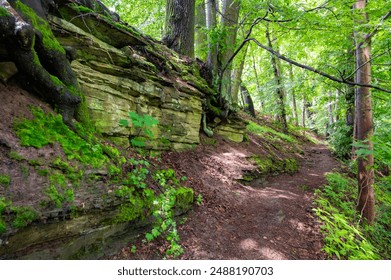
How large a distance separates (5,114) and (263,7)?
6.19 metres

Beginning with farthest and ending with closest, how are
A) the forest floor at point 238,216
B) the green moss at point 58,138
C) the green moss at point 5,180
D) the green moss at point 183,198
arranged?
the green moss at point 183,198
the forest floor at point 238,216
the green moss at point 58,138
the green moss at point 5,180

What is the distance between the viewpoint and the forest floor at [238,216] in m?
3.70

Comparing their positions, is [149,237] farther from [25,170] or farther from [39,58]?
[39,58]

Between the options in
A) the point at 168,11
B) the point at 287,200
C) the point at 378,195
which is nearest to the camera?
the point at 287,200

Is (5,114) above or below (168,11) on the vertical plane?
below

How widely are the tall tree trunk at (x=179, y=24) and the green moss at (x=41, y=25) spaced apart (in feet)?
15.2

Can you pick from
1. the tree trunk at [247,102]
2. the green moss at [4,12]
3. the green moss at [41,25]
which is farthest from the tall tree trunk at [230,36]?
the tree trunk at [247,102]

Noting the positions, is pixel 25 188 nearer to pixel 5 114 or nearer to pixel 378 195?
pixel 5 114

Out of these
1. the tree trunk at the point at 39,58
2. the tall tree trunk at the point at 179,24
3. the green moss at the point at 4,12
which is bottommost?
the tree trunk at the point at 39,58

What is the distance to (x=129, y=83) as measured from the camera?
511 centimetres

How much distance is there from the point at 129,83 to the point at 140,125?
135 centimetres

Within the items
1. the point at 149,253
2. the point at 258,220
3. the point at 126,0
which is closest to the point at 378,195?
the point at 258,220

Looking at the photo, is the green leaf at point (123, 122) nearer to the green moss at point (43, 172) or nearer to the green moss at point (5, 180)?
the green moss at point (43, 172)
